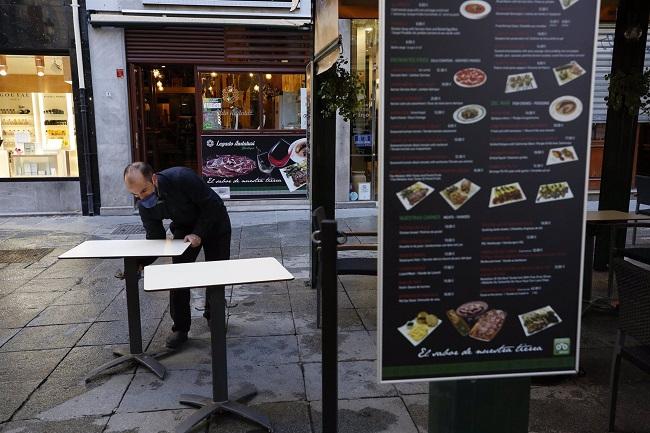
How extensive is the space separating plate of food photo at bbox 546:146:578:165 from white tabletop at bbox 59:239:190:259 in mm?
2756

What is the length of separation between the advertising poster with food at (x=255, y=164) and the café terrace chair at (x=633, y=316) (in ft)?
26.8

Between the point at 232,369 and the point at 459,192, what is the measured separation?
2.79m

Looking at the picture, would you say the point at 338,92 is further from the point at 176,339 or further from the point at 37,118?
the point at 37,118

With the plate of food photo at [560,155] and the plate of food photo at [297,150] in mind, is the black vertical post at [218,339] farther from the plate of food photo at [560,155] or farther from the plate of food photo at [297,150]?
the plate of food photo at [297,150]

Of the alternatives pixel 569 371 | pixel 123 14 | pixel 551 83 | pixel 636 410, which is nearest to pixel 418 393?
pixel 636 410

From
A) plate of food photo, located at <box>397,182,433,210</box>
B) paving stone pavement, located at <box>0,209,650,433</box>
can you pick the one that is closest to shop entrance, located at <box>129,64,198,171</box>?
paving stone pavement, located at <box>0,209,650,433</box>

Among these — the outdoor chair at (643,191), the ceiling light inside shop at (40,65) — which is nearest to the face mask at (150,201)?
the outdoor chair at (643,191)

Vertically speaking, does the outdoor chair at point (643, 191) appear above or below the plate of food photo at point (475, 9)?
below

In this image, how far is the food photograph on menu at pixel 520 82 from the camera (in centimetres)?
199

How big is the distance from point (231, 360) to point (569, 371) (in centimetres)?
282

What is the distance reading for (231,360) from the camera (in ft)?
14.2

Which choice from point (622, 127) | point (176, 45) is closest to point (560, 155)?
point (622, 127)

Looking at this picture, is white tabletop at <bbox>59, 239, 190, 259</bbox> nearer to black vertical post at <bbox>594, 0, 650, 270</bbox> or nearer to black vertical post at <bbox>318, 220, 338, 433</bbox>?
black vertical post at <bbox>318, 220, 338, 433</bbox>

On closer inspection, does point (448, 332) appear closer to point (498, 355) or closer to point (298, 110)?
point (498, 355)
